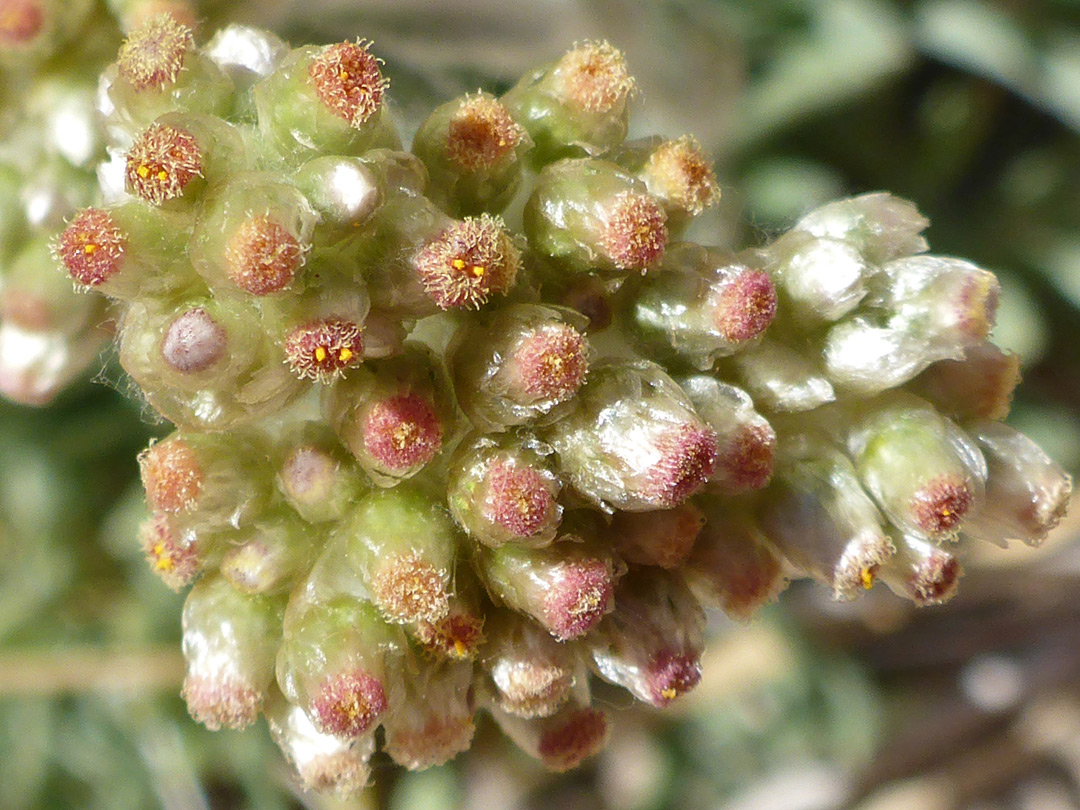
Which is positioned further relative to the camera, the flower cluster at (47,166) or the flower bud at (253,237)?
the flower cluster at (47,166)

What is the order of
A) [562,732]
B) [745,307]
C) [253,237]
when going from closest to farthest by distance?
[253,237] < [745,307] < [562,732]

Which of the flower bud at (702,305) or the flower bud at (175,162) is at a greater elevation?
the flower bud at (175,162)

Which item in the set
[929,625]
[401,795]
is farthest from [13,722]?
[929,625]

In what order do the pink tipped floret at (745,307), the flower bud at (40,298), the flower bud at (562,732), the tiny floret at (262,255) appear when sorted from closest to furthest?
the tiny floret at (262,255) < the pink tipped floret at (745,307) < the flower bud at (562,732) < the flower bud at (40,298)

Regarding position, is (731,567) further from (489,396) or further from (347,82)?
(347,82)

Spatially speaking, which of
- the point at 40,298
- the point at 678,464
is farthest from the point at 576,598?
the point at 40,298

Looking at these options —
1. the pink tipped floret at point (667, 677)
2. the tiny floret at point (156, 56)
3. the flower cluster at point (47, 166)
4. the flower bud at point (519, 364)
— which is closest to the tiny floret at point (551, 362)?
the flower bud at point (519, 364)

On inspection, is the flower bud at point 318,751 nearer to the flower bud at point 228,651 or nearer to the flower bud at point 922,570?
the flower bud at point 228,651
